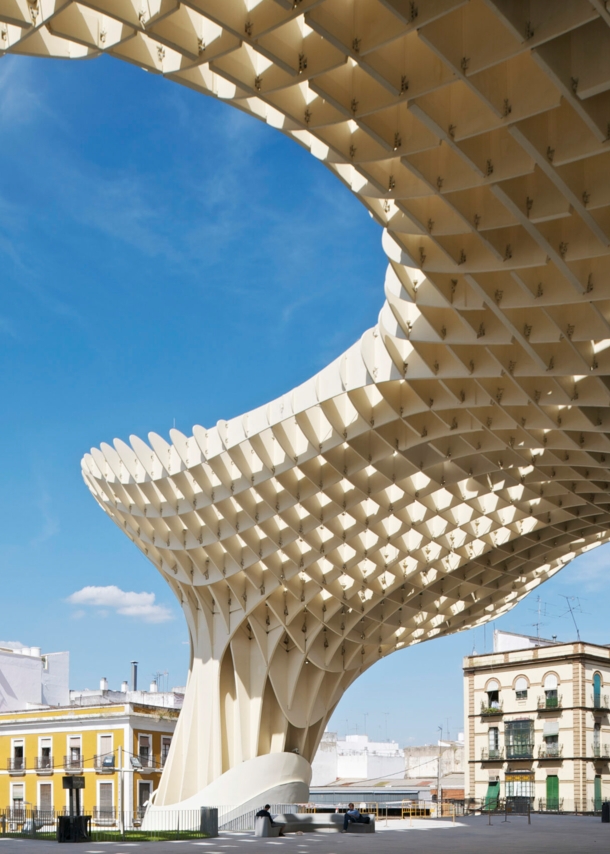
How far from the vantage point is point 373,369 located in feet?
85.9

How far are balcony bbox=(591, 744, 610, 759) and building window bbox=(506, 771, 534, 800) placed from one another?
4742 millimetres

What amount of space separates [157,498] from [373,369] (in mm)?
14089

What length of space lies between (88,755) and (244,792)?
71.6 ft

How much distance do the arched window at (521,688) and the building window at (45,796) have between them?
1314 inches

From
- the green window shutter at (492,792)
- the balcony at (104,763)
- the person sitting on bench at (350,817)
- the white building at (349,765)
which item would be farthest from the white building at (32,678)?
the person sitting on bench at (350,817)

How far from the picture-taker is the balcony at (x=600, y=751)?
63.1 meters

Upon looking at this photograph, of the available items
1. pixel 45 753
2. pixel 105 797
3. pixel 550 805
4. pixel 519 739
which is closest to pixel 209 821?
pixel 105 797

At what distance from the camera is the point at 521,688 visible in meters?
68.5

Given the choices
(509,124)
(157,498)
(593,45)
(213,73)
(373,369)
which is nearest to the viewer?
(593,45)

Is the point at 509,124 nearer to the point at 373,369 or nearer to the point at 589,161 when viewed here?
the point at 589,161

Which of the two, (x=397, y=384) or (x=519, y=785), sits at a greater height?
(x=397, y=384)

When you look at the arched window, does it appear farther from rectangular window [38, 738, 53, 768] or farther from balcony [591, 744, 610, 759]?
rectangular window [38, 738, 53, 768]

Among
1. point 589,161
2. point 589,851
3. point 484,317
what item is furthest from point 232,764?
point 589,161

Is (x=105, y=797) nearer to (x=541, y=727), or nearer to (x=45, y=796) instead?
(x=45, y=796)
